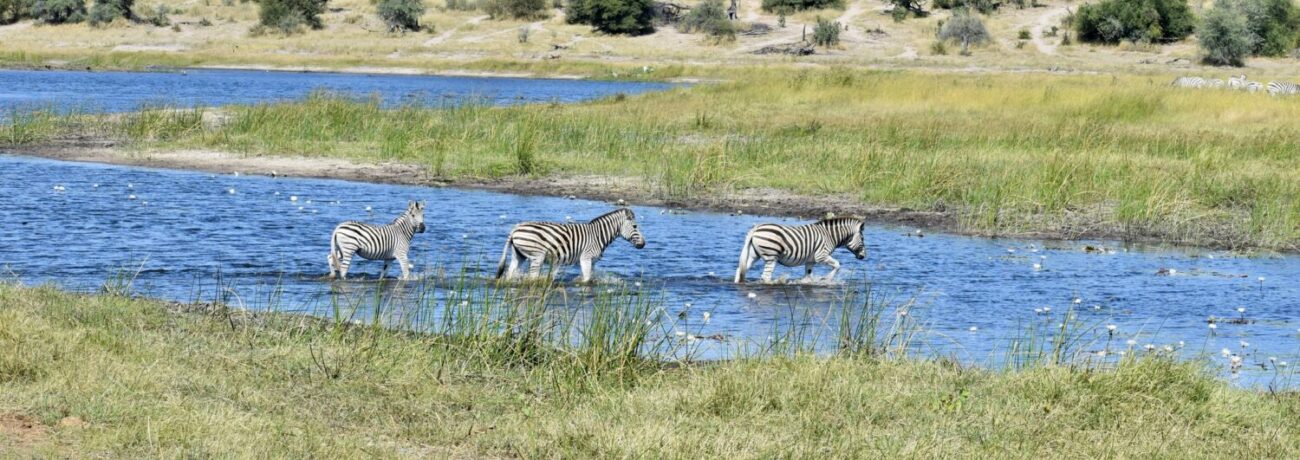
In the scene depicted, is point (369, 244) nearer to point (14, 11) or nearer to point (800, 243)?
point (800, 243)

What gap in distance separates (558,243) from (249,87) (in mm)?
36420

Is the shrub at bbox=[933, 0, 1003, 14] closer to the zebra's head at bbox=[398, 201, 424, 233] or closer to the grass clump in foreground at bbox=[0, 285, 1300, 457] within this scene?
the zebra's head at bbox=[398, 201, 424, 233]

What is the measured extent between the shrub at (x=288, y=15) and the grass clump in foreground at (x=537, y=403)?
206 ft

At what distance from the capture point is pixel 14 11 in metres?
73.6

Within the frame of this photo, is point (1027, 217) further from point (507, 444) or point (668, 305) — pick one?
point (507, 444)

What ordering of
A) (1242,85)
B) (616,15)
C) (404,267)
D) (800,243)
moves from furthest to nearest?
(616,15) → (1242,85) → (800,243) → (404,267)

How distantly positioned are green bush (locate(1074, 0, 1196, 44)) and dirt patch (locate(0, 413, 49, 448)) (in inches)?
2360

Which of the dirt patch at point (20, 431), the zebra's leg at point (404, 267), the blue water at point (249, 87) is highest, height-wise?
the dirt patch at point (20, 431)

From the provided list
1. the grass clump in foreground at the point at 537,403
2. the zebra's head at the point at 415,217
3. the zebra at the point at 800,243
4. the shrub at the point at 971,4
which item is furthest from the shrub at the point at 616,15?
the grass clump in foreground at the point at 537,403

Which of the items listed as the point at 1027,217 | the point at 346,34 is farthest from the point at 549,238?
the point at 346,34

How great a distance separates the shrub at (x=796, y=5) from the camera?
239 feet

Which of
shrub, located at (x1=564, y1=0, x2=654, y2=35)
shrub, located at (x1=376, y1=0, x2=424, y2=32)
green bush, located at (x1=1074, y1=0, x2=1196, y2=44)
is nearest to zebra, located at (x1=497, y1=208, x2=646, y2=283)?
green bush, located at (x1=1074, y1=0, x2=1196, y2=44)

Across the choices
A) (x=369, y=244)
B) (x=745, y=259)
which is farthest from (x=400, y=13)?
(x=369, y=244)

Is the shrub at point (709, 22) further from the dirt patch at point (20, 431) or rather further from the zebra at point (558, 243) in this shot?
the dirt patch at point (20, 431)
